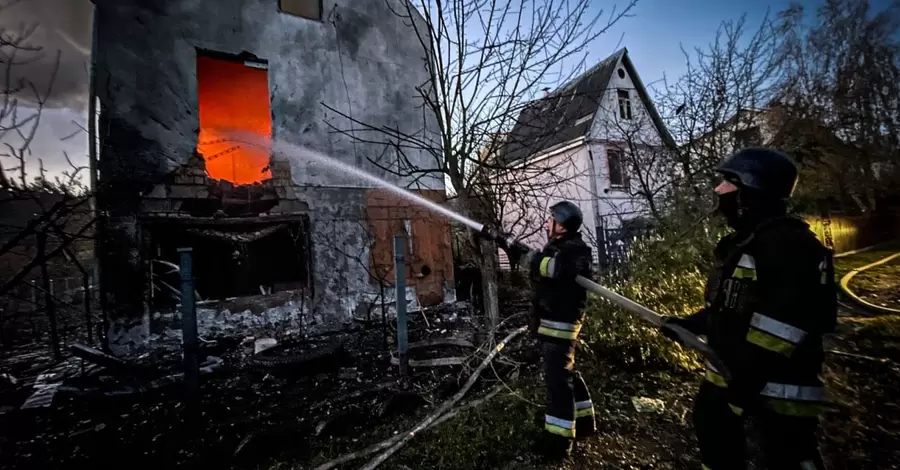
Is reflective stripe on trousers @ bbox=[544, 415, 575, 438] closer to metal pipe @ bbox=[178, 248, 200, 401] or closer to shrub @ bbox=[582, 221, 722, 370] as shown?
shrub @ bbox=[582, 221, 722, 370]

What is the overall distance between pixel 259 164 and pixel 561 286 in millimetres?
7554

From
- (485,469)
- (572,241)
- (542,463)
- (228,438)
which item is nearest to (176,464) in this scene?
(228,438)

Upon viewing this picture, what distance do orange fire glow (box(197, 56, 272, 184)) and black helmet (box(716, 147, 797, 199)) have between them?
804 cm

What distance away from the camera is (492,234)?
11.0 ft

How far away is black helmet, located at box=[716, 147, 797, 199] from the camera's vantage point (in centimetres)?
191

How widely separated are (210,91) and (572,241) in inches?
473

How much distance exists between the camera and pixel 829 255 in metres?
1.76

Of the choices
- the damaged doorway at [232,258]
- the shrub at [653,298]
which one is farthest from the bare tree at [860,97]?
the damaged doorway at [232,258]

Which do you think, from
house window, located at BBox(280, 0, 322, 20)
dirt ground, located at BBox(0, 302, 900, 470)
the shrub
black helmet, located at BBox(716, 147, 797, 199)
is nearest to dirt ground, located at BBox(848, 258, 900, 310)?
dirt ground, located at BBox(0, 302, 900, 470)

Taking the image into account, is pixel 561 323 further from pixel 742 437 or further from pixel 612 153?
pixel 612 153

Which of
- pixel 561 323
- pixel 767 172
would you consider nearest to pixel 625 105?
pixel 561 323

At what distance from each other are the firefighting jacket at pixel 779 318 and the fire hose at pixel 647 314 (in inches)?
2.8

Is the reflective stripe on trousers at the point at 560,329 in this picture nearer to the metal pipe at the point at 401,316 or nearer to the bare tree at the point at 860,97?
the metal pipe at the point at 401,316

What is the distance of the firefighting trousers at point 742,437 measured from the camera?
174 cm
